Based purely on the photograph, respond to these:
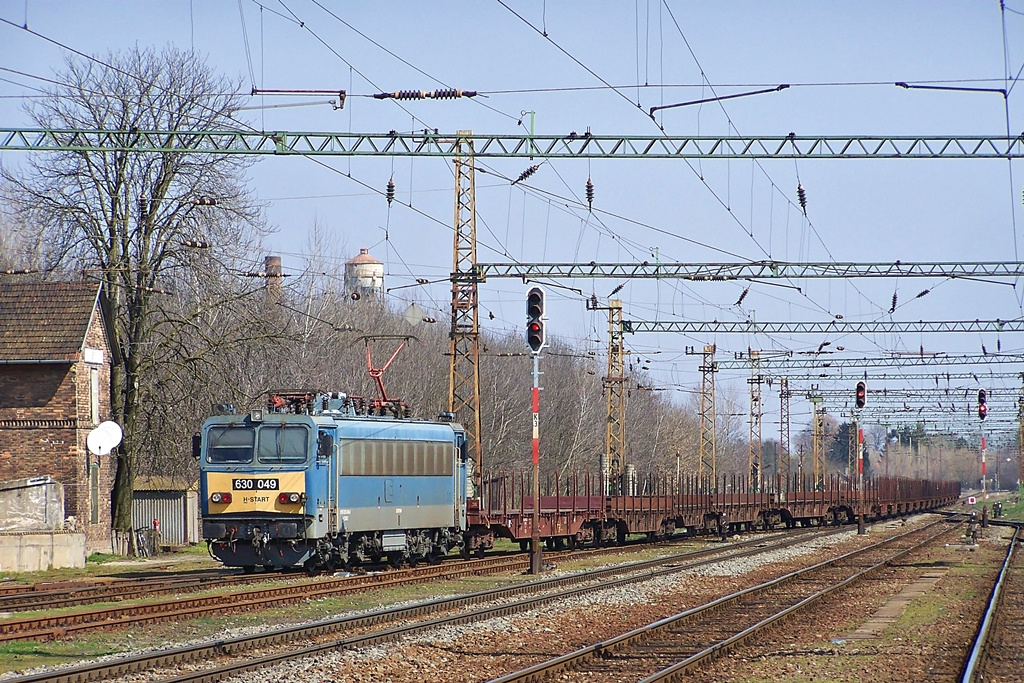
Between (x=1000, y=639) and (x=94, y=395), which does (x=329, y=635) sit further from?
(x=94, y=395)

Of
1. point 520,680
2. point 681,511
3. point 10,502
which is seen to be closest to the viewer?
point 520,680

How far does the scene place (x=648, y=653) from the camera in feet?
50.2

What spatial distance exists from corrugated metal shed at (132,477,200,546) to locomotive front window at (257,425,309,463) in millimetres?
15987

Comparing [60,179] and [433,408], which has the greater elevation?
[60,179]

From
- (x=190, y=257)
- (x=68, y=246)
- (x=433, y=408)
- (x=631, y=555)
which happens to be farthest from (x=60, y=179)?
(x=433, y=408)

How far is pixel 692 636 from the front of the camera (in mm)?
17031

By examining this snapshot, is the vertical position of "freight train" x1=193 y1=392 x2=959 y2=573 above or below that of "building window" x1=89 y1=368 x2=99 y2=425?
below

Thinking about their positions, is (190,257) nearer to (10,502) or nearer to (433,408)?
(10,502)

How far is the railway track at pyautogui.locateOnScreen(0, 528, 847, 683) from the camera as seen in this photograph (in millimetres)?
12922

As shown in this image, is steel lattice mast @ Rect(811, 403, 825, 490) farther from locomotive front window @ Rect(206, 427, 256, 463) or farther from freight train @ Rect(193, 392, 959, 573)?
locomotive front window @ Rect(206, 427, 256, 463)

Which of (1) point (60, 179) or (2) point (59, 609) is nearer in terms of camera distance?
(2) point (59, 609)

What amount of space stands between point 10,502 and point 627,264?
18.2 meters

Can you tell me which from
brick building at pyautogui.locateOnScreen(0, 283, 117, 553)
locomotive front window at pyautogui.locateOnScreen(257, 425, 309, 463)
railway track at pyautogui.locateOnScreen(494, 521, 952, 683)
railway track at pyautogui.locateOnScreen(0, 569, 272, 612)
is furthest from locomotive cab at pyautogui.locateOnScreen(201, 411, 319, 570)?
brick building at pyautogui.locateOnScreen(0, 283, 117, 553)

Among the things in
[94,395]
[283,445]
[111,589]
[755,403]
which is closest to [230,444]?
[283,445]
